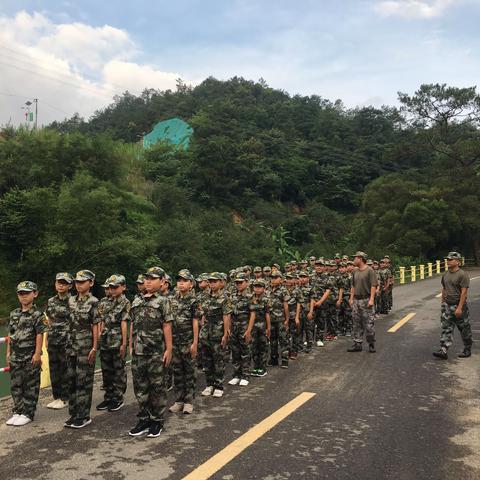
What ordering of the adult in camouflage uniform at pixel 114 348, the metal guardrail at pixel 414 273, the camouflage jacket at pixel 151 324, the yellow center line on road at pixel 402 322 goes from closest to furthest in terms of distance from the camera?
the camouflage jacket at pixel 151 324, the adult in camouflage uniform at pixel 114 348, the yellow center line on road at pixel 402 322, the metal guardrail at pixel 414 273

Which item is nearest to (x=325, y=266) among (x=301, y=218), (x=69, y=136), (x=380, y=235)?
(x=69, y=136)

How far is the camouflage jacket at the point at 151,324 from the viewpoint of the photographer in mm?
5336

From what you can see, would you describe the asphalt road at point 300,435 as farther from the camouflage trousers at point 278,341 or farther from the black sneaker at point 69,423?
the camouflage trousers at point 278,341

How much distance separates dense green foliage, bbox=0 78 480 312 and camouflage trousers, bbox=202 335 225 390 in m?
17.7

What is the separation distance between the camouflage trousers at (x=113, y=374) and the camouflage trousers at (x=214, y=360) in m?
1.22

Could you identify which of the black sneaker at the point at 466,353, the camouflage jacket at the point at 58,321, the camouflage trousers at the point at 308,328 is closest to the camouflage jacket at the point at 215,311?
the camouflage jacket at the point at 58,321

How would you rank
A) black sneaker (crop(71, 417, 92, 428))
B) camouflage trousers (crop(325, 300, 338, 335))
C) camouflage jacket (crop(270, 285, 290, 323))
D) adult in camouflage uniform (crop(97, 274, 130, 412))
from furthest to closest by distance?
camouflage trousers (crop(325, 300, 338, 335)), camouflage jacket (crop(270, 285, 290, 323)), adult in camouflage uniform (crop(97, 274, 130, 412)), black sneaker (crop(71, 417, 92, 428))

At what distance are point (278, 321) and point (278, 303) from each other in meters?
0.32

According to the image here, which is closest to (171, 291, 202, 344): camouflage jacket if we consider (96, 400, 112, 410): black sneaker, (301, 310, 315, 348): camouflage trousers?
(96, 400, 112, 410): black sneaker

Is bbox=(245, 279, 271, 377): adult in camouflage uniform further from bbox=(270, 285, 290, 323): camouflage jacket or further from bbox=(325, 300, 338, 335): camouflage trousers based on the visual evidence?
bbox=(325, 300, 338, 335): camouflage trousers

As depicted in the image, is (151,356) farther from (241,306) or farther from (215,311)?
(241,306)

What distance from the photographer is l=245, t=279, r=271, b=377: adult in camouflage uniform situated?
778cm

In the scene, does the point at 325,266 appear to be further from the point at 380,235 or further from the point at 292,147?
the point at 292,147

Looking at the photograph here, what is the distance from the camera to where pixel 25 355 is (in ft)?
19.3
